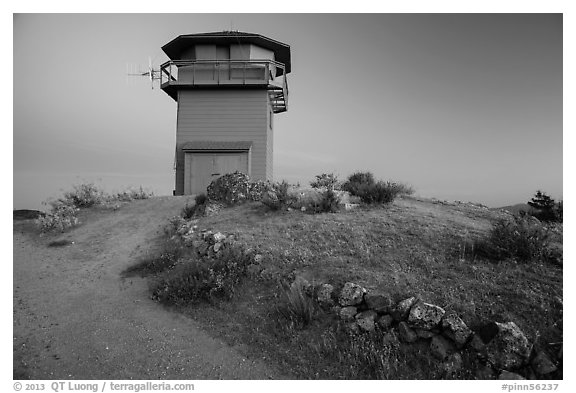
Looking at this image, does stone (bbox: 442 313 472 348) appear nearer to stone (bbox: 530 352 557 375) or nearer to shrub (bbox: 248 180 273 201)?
stone (bbox: 530 352 557 375)

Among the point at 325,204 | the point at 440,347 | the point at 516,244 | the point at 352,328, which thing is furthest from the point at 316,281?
the point at 325,204

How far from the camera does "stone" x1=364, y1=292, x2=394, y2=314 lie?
20.9 feet

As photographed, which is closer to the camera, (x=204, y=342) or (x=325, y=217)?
(x=204, y=342)

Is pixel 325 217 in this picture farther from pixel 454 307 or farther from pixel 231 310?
pixel 454 307

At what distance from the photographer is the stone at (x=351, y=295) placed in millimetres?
6750

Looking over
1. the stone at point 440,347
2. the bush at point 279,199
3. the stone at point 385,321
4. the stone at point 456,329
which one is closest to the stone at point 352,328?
the stone at point 385,321

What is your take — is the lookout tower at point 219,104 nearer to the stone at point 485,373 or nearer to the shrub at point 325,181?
the shrub at point 325,181

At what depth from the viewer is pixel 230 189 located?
1595cm

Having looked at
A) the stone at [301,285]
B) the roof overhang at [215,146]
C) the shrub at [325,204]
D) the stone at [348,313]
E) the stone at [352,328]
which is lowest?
the stone at [352,328]

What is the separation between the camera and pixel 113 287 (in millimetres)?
9898

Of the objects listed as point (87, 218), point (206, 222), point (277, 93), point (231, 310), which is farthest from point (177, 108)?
point (231, 310)

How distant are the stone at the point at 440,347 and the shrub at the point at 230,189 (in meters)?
10.7

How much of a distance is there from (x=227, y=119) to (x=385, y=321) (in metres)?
18.1
